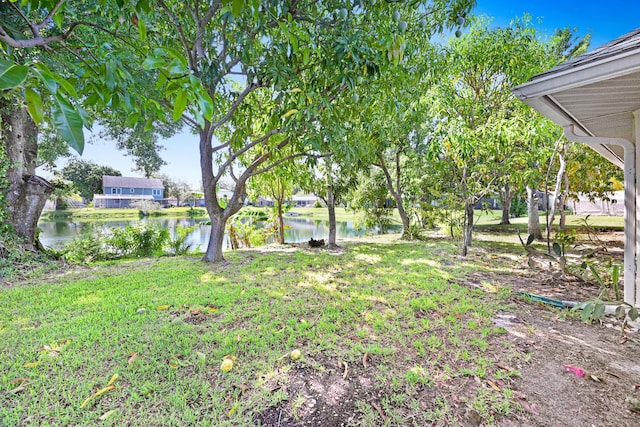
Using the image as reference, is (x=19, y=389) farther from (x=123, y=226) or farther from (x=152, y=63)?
(x=123, y=226)

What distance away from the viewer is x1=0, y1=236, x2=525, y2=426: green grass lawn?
1582 mm


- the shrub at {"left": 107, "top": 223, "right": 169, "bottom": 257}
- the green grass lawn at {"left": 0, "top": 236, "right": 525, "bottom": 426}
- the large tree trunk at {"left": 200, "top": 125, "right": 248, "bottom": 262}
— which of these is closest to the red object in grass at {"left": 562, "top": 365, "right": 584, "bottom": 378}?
the green grass lawn at {"left": 0, "top": 236, "right": 525, "bottom": 426}

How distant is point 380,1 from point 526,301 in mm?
3760

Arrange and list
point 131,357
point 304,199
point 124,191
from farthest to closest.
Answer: point 304,199
point 124,191
point 131,357

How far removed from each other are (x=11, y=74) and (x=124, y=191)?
33562mm

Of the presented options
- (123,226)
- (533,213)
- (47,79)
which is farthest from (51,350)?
(533,213)

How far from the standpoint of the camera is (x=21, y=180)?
481cm

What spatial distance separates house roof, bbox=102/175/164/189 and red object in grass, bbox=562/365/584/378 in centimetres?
3009

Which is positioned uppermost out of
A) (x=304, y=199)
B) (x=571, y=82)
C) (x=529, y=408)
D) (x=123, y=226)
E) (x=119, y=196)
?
(x=119, y=196)

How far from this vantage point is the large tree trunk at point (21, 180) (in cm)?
471

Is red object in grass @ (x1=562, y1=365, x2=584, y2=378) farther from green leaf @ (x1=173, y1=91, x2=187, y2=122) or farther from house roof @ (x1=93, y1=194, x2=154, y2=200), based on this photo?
house roof @ (x1=93, y1=194, x2=154, y2=200)

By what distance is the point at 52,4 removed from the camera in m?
1.31

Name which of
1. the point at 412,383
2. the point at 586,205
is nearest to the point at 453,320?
the point at 412,383

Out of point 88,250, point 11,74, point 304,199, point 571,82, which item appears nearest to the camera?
point 11,74
